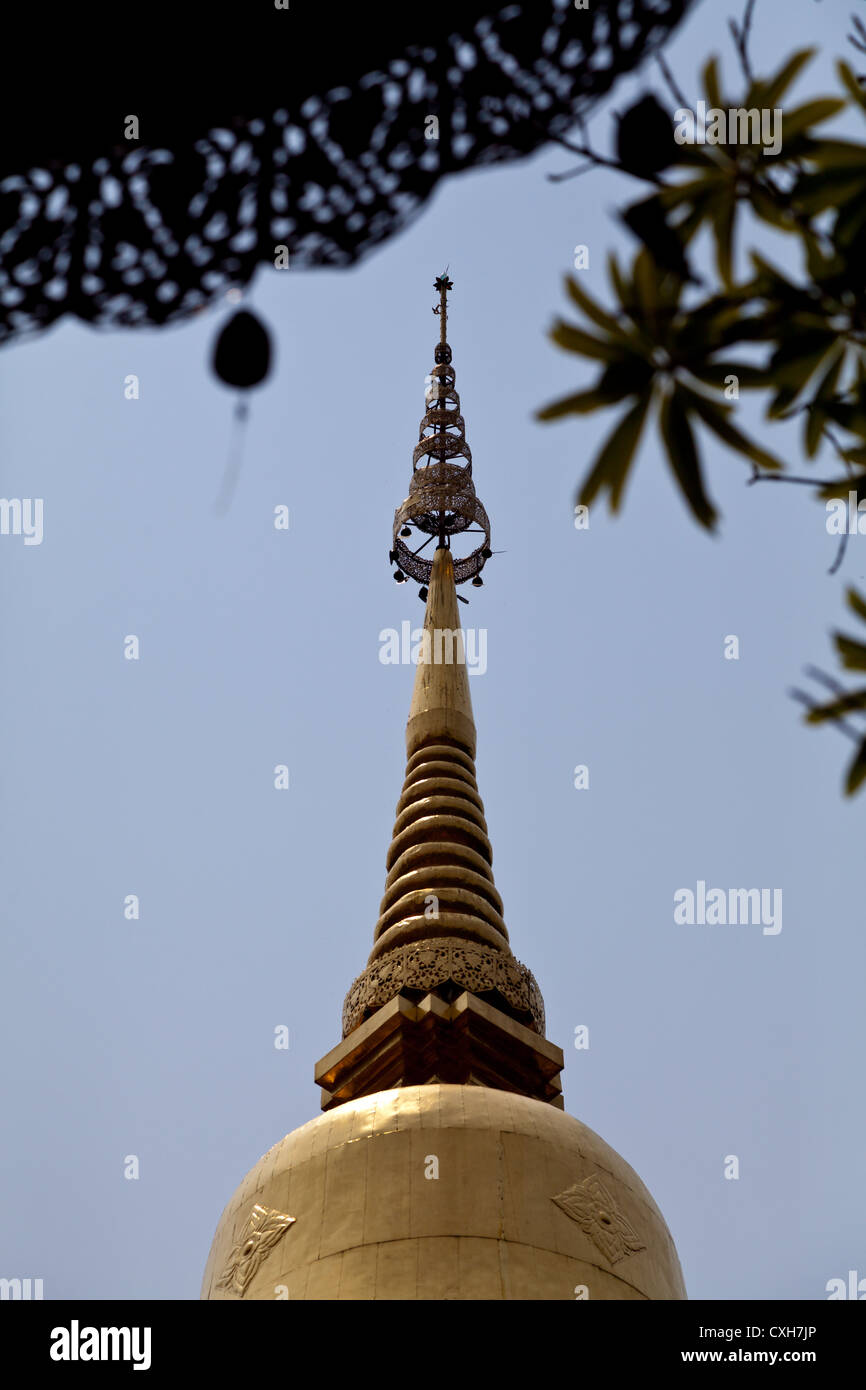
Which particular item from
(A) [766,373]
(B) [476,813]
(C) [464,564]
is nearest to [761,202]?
(A) [766,373]

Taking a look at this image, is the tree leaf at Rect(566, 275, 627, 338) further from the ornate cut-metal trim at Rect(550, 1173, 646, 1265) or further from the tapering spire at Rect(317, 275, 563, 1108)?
the tapering spire at Rect(317, 275, 563, 1108)

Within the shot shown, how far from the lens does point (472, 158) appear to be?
4.05 metres

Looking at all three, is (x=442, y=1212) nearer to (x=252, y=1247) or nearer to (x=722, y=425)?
(x=252, y=1247)

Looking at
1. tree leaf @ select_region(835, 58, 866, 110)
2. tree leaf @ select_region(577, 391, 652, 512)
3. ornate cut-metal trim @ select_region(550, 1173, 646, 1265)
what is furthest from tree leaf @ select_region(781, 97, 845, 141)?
ornate cut-metal trim @ select_region(550, 1173, 646, 1265)

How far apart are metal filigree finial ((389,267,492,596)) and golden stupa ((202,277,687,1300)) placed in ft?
20.5

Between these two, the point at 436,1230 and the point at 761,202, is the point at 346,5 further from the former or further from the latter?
the point at 436,1230

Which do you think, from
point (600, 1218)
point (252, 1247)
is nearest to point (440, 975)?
point (600, 1218)

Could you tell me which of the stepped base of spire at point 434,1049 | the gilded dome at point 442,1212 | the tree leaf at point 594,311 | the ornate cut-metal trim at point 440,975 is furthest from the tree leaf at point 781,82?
the ornate cut-metal trim at point 440,975

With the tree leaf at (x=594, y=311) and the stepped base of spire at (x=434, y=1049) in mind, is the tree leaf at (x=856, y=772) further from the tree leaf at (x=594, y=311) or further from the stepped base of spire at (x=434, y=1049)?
the stepped base of spire at (x=434, y=1049)

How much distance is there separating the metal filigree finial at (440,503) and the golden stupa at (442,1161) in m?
6.26

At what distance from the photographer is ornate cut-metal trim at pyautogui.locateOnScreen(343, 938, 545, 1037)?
1794cm

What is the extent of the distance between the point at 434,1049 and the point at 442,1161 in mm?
2319

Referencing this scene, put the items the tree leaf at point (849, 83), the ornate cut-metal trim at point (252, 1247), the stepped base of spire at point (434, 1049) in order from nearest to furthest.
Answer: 1. the tree leaf at point (849, 83)
2. the ornate cut-metal trim at point (252, 1247)
3. the stepped base of spire at point (434, 1049)

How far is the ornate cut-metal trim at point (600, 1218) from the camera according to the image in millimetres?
15223
